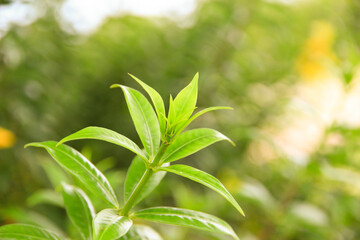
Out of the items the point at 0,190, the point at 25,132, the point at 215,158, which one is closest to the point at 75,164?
the point at 0,190

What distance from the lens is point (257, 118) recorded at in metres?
1.95

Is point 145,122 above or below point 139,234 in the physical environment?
above

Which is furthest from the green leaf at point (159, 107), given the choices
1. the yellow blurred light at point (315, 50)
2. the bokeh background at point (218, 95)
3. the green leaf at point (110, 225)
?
the yellow blurred light at point (315, 50)

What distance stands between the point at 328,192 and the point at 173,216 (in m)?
1.28

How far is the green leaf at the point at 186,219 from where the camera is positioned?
0.39m

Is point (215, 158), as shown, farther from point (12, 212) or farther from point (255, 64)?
point (12, 212)

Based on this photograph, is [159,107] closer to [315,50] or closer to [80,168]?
[80,168]

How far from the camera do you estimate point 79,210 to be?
0.48 metres

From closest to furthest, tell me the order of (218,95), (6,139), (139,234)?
1. (139,234)
2. (6,139)
3. (218,95)

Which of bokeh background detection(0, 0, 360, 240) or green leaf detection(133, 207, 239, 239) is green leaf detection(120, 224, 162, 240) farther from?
bokeh background detection(0, 0, 360, 240)

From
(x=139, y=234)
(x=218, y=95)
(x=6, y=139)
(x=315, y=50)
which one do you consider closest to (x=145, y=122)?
(x=139, y=234)

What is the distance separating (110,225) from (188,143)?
12cm

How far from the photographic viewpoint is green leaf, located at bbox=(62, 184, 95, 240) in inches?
18.7

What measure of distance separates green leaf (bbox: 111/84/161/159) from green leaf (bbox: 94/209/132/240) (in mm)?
77
